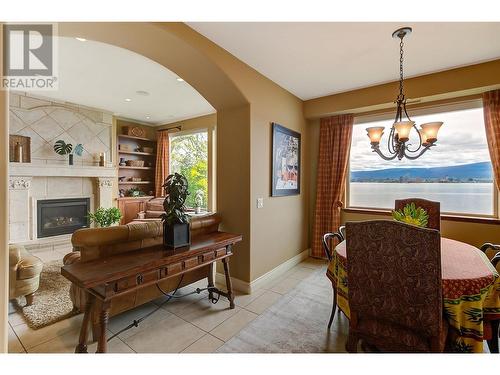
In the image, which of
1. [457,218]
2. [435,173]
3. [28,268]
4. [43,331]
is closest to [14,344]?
[43,331]

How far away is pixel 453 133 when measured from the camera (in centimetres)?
318

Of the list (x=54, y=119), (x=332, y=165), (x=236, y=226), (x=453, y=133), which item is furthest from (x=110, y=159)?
(x=453, y=133)

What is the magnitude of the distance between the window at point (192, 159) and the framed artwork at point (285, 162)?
8.29 feet

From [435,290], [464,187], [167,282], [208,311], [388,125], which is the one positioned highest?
[388,125]

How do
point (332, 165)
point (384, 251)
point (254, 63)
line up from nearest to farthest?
point (384, 251), point (254, 63), point (332, 165)

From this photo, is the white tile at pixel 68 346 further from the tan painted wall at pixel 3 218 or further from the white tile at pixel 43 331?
the tan painted wall at pixel 3 218

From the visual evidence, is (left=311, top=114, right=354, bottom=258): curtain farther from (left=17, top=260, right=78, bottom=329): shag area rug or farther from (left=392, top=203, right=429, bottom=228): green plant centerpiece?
(left=17, top=260, right=78, bottom=329): shag area rug

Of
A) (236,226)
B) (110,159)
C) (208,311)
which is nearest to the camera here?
(208,311)

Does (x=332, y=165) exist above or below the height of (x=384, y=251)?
above

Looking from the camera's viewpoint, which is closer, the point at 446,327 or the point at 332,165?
the point at 446,327

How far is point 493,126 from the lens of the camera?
2803 mm

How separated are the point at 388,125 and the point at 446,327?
10.0ft

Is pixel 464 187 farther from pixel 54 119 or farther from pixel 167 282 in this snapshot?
pixel 54 119

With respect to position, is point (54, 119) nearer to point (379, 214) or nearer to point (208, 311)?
point (208, 311)
